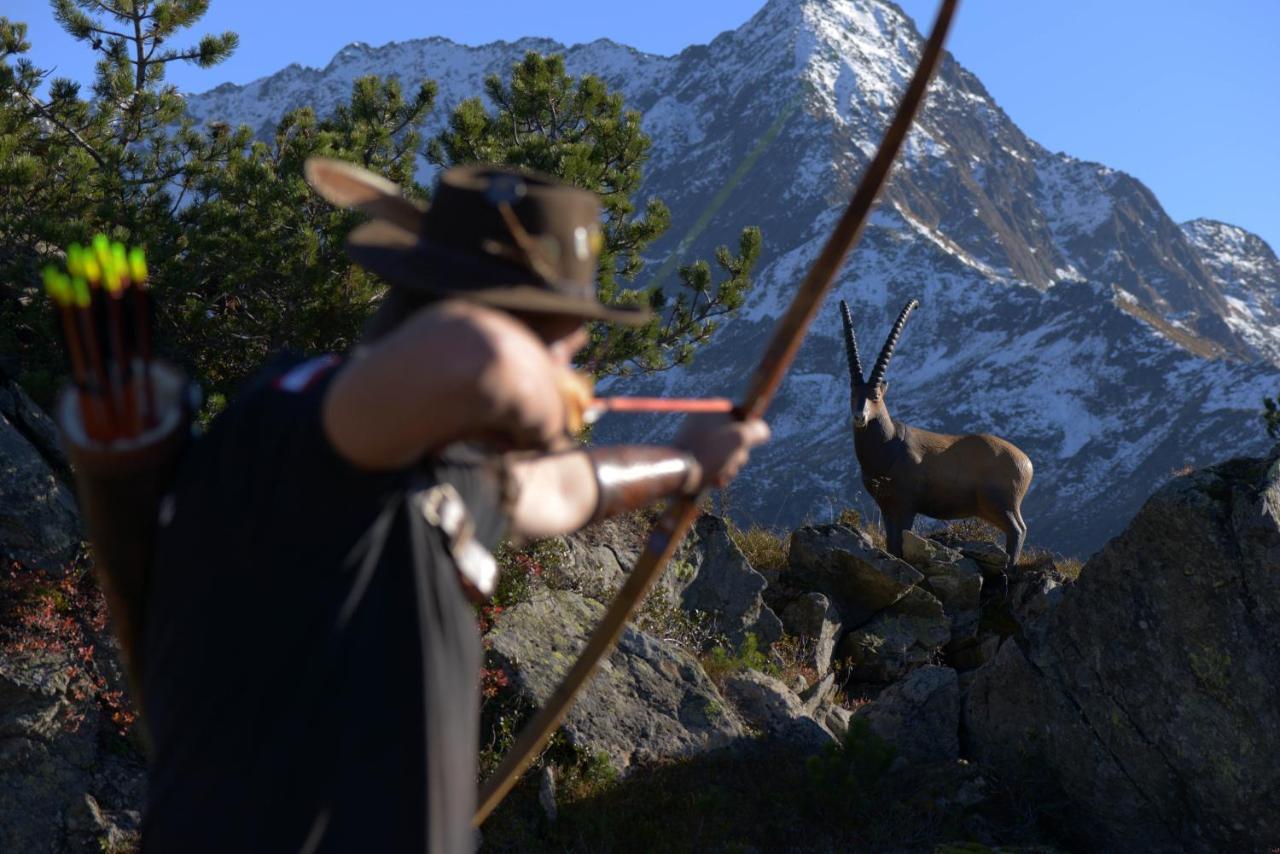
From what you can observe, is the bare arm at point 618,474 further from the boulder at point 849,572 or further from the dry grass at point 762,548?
the dry grass at point 762,548

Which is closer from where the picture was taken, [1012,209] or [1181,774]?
[1181,774]

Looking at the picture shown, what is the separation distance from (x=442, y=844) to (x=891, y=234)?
14769cm

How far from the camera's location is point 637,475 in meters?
2.54

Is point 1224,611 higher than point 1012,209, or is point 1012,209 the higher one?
point 1012,209

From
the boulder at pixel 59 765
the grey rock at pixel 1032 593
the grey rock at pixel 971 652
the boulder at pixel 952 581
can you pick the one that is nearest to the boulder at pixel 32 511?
the boulder at pixel 59 765

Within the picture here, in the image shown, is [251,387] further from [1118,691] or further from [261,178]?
[261,178]

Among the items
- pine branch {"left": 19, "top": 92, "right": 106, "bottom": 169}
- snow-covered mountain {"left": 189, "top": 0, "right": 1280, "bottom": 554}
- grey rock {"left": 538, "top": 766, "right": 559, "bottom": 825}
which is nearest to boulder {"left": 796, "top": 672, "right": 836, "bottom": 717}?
grey rock {"left": 538, "top": 766, "right": 559, "bottom": 825}

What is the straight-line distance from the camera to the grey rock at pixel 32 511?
254 inches

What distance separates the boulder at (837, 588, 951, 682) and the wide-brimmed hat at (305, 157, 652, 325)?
8031mm

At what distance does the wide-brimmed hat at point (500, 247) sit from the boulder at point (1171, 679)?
5.06 m

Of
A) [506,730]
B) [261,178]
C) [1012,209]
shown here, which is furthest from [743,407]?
[1012,209]

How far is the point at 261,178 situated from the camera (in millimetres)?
8492

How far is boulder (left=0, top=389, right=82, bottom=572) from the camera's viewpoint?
6441 mm

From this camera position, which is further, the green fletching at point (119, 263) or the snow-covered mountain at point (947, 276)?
the snow-covered mountain at point (947, 276)
